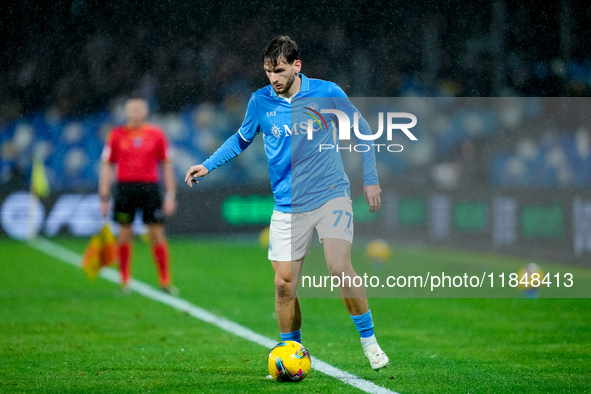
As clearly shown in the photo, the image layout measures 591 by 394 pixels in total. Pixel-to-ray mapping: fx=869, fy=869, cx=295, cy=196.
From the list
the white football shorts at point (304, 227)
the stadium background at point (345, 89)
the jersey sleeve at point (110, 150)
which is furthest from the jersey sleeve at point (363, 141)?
the stadium background at point (345, 89)

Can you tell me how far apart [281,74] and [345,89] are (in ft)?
34.0

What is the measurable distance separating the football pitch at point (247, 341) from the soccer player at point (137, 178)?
1.48 ft

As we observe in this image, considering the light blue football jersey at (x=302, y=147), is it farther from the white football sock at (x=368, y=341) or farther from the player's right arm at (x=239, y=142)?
the white football sock at (x=368, y=341)

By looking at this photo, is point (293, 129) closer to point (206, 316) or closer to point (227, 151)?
point (227, 151)

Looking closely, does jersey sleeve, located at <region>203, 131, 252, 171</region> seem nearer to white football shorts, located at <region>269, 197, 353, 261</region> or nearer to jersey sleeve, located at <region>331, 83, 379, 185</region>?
white football shorts, located at <region>269, 197, 353, 261</region>

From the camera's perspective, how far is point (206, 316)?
23.6 ft

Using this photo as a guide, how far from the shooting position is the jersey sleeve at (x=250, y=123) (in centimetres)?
480

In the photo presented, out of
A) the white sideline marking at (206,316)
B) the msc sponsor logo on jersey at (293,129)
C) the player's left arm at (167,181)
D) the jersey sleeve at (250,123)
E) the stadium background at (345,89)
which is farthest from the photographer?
the stadium background at (345,89)

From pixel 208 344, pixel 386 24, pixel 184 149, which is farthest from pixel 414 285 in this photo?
pixel 184 149

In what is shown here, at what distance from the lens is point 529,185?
1195 cm

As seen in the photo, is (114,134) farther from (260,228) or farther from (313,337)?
(260,228)

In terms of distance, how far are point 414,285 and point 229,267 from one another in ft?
8.38

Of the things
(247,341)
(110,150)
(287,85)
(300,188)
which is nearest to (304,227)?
(300,188)

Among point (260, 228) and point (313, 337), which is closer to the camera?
point (313, 337)
